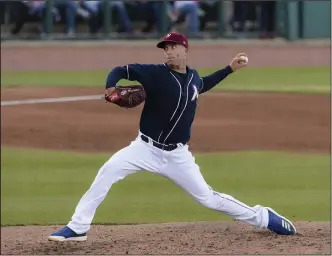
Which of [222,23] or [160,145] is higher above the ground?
[160,145]

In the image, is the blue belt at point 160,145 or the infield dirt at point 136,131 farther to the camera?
the infield dirt at point 136,131

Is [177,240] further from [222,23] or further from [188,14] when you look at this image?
[222,23]

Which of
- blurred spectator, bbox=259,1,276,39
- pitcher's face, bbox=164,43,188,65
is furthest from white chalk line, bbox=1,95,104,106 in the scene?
pitcher's face, bbox=164,43,188,65

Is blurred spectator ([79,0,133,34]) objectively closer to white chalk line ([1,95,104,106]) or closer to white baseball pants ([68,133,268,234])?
white chalk line ([1,95,104,106])

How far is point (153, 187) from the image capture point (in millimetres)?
9234

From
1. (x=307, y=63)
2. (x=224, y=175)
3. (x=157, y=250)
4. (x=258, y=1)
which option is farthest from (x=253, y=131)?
(x=258, y=1)

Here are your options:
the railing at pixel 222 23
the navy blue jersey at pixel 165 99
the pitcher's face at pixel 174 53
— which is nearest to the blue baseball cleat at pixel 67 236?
the navy blue jersey at pixel 165 99

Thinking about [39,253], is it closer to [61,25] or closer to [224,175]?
[224,175]

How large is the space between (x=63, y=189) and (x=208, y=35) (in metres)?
14.7

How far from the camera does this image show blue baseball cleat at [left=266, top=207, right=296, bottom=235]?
21.9ft

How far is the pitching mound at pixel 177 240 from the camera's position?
6293mm

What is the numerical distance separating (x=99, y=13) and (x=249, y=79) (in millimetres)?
5302

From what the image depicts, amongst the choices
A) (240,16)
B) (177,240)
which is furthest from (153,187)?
(240,16)

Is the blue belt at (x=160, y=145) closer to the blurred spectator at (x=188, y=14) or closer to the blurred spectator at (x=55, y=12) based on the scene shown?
the blurred spectator at (x=55, y=12)
